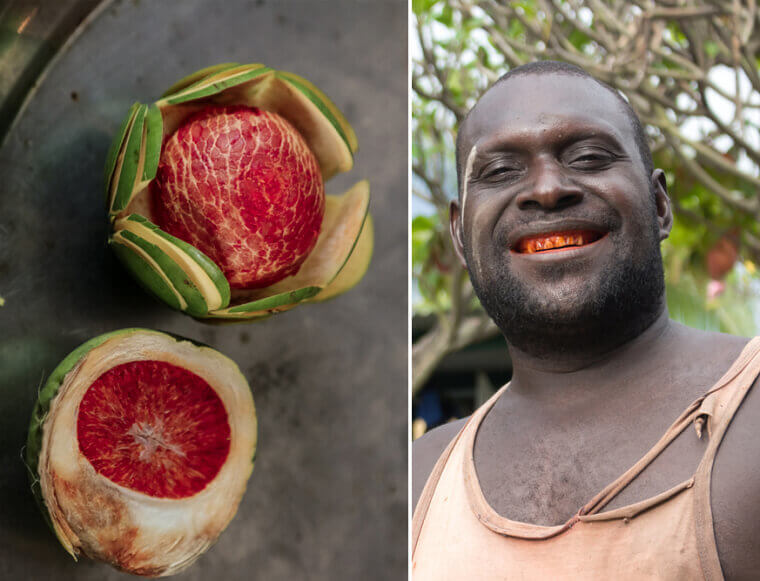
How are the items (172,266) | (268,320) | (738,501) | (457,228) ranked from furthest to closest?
(268,320) → (457,228) → (172,266) → (738,501)

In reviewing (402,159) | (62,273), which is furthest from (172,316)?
(402,159)

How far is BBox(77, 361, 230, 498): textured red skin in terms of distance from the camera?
1.08 meters

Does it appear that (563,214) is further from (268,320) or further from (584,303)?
(268,320)

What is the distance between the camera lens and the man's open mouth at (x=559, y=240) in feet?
3.04

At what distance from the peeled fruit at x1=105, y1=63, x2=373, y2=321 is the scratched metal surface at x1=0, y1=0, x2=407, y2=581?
151 millimetres

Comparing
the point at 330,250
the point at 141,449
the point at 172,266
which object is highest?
the point at 172,266

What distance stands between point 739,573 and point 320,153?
2.58 feet

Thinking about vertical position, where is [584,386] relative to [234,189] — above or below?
below

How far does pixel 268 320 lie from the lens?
1.40 m

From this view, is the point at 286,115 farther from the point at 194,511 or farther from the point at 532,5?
the point at 532,5

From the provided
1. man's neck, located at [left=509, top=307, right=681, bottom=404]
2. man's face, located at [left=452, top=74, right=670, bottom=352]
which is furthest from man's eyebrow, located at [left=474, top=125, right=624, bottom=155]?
man's neck, located at [left=509, top=307, right=681, bottom=404]

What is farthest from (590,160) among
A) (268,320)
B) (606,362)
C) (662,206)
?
(268,320)

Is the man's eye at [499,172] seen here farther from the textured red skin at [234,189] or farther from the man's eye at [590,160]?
the textured red skin at [234,189]

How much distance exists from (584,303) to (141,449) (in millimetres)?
606
